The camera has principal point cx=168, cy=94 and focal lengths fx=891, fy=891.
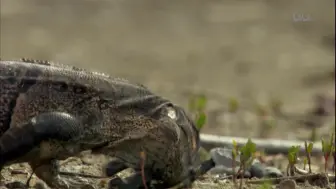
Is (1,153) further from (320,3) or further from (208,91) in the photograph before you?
(320,3)

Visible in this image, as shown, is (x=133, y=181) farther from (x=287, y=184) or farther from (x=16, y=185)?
(x=287, y=184)

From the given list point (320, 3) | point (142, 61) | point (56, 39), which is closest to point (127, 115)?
point (142, 61)

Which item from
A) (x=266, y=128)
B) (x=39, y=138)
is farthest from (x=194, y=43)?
(x=39, y=138)

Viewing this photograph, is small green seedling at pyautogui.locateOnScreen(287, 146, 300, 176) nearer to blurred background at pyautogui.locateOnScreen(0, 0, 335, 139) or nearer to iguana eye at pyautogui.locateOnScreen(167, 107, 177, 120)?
iguana eye at pyautogui.locateOnScreen(167, 107, 177, 120)

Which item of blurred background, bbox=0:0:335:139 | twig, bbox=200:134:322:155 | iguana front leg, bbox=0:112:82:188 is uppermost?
blurred background, bbox=0:0:335:139

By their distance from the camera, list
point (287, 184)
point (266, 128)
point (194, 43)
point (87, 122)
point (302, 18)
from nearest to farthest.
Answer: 1. point (87, 122)
2. point (287, 184)
3. point (266, 128)
4. point (302, 18)
5. point (194, 43)

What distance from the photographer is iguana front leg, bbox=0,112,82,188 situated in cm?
489

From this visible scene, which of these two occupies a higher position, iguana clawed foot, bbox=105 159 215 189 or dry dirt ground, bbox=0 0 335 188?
dry dirt ground, bbox=0 0 335 188

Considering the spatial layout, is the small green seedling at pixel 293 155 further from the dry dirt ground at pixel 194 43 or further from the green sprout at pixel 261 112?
the dry dirt ground at pixel 194 43

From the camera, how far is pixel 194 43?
47.5 feet

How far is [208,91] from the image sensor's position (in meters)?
11.5

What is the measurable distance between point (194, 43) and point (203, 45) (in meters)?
0.24

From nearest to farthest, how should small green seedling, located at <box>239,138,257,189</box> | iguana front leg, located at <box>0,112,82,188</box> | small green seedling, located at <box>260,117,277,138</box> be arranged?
iguana front leg, located at <box>0,112,82,188</box> < small green seedling, located at <box>239,138,257,189</box> < small green seedling, located at <box>260,117,277,138</box>

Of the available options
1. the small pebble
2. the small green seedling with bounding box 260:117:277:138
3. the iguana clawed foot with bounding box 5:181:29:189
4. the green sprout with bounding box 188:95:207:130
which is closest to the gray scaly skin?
the iguana clawed foot with bounding box 5:181:29:189
